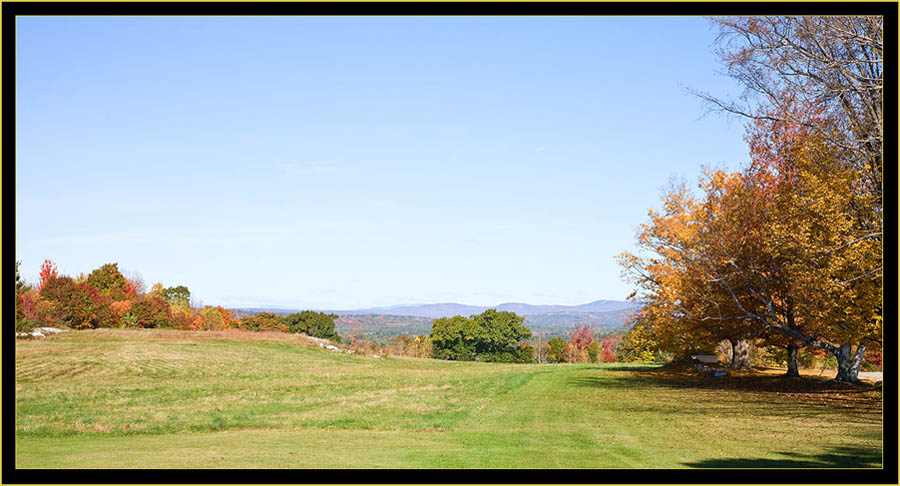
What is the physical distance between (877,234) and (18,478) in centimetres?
1726

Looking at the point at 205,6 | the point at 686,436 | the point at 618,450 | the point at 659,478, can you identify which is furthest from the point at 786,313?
the point at 205,6

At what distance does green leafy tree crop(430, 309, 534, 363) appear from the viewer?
177ft

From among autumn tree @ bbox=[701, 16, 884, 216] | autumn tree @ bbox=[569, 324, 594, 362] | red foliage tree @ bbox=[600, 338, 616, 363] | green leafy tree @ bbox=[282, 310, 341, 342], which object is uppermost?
autumn tree @ bbox=[701, 16, 884, 216]

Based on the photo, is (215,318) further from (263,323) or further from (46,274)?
(46,274)

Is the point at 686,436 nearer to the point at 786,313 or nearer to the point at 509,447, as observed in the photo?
the point at 509,447

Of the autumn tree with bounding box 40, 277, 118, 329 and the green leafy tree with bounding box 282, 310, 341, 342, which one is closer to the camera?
the autumn tree with bounding box 40, 277, 118, 329

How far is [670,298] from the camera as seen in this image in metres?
28.5

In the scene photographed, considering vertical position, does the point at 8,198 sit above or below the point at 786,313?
above

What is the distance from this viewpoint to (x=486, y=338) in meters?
53.9

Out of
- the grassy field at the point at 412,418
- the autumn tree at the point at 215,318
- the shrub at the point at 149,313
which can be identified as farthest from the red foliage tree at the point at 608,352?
the shrub at the point at 149,313

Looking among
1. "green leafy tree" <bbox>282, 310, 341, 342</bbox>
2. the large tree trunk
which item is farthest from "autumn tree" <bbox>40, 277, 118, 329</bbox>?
the large tree trunk

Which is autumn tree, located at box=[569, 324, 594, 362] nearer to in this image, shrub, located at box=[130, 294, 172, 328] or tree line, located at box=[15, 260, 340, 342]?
tree line, located at box=[15, 260, 340, 342]

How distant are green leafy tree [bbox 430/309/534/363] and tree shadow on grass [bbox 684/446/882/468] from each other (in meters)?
44.2

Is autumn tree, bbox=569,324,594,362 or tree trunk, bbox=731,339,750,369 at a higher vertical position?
tree trunk, bbox=731,339,750,369
